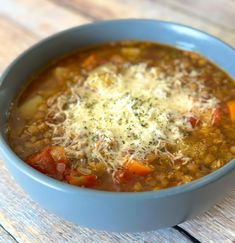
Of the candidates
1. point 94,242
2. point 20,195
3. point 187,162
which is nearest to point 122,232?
point 94,242

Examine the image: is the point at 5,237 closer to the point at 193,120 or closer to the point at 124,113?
the point at 124,113

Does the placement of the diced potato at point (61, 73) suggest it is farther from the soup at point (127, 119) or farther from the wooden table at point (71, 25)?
the wooden table at point (71, 25)

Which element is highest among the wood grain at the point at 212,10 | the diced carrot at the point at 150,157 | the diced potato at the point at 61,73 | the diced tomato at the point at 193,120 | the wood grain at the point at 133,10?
the wood grain at the point at 212,10

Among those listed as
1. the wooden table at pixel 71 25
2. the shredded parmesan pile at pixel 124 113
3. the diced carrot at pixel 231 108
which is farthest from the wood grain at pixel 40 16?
the diced carrot at pixel 231 108

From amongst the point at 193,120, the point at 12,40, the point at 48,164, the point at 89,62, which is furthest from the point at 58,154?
the point at 12,40

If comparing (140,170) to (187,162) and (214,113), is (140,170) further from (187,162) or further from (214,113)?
(214,113)

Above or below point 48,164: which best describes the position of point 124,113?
above

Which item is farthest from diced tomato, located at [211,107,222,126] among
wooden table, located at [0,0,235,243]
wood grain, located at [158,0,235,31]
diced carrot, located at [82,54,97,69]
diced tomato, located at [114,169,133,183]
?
wood grain, located at [158,0,235,31]
